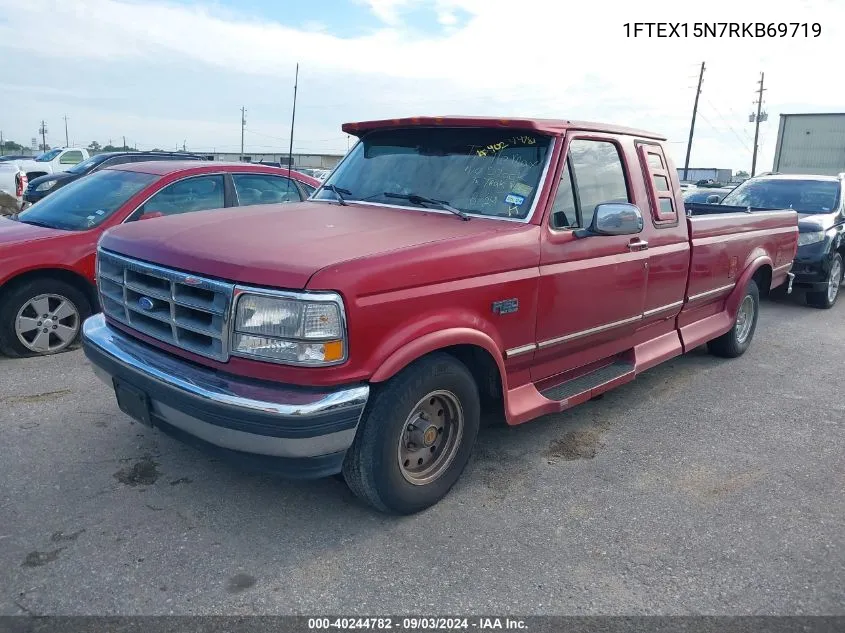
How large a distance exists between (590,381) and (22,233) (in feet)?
15.7

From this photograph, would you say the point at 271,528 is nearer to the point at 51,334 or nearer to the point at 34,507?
the point at 34,507

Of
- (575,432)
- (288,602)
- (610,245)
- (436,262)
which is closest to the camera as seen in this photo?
(288,602)

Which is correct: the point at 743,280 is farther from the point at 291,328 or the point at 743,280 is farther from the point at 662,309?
the point at 291,328

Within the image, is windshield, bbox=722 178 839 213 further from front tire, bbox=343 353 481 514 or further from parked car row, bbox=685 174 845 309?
front tire, bbox=343 353 481 514

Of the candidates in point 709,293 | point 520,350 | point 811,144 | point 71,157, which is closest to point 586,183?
point 520,350

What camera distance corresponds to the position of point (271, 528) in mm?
3271

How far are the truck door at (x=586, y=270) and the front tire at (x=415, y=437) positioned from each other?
0.69m

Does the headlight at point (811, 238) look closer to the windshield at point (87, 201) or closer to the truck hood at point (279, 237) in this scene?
the truck hood at point (279, 237)

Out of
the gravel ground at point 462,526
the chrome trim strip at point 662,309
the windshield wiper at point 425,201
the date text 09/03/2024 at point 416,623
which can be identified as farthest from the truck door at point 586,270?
the date text 09/03/2024 at point 416,623

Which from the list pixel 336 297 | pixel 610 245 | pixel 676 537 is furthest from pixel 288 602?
pixel 610 245

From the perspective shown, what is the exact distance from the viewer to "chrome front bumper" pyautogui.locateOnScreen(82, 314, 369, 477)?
2805 mm

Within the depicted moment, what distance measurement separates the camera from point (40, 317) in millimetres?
5590

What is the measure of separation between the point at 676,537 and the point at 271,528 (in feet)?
6.59

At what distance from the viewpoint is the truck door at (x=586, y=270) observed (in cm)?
385
